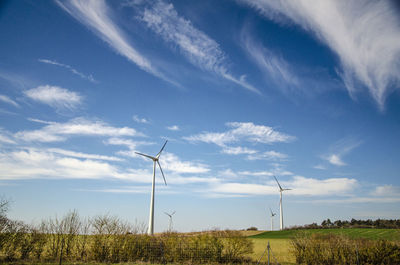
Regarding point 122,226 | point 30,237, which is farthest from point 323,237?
point 30,237

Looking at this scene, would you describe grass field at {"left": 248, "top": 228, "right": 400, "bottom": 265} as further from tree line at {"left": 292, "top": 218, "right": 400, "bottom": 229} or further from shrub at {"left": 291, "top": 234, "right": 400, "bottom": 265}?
tree line at {"left": 292, "top": 218, "right": 400, "bottom": 229}

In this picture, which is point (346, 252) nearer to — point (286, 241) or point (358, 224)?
point (286, 241)

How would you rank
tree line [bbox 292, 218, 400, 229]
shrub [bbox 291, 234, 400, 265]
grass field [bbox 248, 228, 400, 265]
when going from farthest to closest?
1. tree line [bbox 292, 218, 400, 229]
2. grass field [bbox 248, 228, 400, 265]
3. shrub [bbox 291, 234, 400, 265]

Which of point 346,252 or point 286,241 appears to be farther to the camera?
point 286,241

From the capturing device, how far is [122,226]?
22391mm

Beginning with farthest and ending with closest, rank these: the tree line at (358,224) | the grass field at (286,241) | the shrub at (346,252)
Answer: the tree line at (358,224)
the grass field at (286,241)
the shrub at (346,252)

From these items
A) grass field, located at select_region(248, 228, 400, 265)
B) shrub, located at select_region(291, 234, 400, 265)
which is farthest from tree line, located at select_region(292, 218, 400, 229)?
shrub, located at select_region(291, 234, 400, 265)

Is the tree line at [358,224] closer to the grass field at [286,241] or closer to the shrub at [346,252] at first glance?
the grass field at [286,241]

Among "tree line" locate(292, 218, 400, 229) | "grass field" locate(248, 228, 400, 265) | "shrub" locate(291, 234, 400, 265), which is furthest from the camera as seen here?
"tree line" locate(292, 218, 400, 229)

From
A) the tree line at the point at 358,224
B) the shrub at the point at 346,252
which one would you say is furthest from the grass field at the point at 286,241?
the tree line at the point at 358,224

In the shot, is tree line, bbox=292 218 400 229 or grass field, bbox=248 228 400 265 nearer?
grass field, bbox=248 228 400 265

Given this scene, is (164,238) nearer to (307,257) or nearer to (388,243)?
(307,257)

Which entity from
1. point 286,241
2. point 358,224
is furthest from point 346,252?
point 358,224

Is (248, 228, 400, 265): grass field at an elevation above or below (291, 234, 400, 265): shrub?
below
